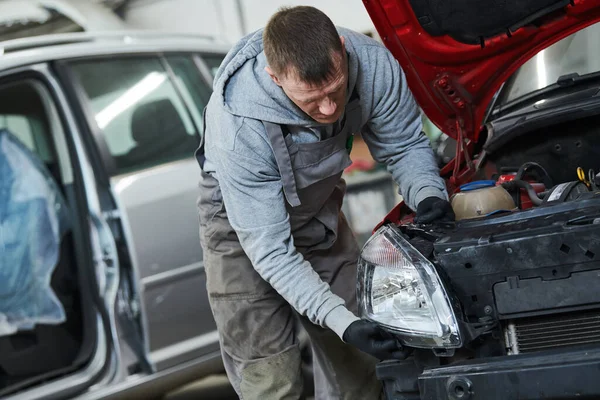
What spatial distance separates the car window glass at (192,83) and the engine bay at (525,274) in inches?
69.0

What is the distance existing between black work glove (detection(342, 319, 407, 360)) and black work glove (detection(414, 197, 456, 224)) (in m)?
0.34

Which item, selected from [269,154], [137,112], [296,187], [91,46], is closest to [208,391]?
[137,112]

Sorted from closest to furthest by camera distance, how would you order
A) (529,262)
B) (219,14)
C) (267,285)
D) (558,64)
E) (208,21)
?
(529,262)
(267,285)
(558,64)
(219,14)
(208,21)

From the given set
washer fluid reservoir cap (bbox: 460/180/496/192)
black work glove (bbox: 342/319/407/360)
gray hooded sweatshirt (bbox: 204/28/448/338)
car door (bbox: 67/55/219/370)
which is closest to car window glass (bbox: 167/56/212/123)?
car door (bbox: 67/55/219/370)

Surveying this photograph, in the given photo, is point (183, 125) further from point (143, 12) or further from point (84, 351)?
point (143, 12)

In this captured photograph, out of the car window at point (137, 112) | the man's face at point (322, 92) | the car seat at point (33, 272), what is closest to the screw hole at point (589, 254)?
the man's face at point (322, 92)

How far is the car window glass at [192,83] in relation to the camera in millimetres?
3521

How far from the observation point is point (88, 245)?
3176 millimetres

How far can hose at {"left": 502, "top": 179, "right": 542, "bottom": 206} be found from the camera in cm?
225

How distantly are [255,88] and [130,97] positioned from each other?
139 centimetres

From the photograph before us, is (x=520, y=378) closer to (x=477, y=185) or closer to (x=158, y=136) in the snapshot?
(x=477, y=185)

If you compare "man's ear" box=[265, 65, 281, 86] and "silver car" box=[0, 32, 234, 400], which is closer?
"man's ear" box=[265, 65, 281, 86]

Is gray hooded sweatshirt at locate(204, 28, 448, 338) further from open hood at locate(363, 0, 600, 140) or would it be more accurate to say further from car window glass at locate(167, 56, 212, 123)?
car window glass at locate(167, 56, 212, 123)

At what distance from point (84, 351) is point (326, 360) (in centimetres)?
103
